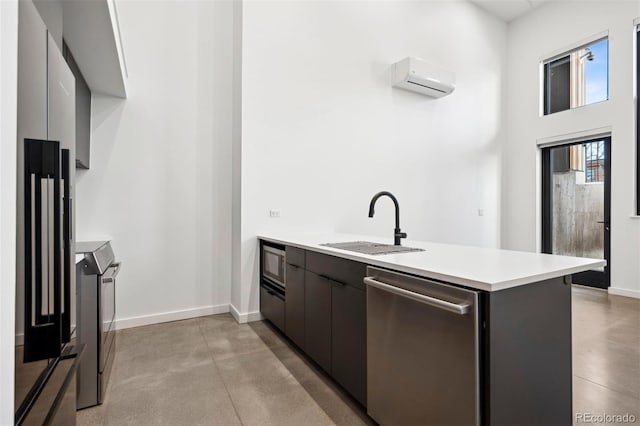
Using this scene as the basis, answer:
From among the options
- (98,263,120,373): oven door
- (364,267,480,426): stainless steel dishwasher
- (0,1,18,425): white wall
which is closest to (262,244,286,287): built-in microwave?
(98,263,120,373): oven door

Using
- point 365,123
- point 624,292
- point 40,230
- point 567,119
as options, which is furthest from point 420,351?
point 567,119

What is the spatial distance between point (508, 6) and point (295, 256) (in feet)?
18.0

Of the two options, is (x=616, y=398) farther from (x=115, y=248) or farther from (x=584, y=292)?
(x=115, y=248)

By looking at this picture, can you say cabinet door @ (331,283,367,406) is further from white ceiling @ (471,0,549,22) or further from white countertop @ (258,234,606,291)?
white ceiling @ (471,0,549,22)

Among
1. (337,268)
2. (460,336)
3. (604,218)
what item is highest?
(604,218)

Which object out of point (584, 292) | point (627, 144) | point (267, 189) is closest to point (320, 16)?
point (267, 189)

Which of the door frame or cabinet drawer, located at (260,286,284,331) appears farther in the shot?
the door frame

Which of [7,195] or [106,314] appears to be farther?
[106,314]

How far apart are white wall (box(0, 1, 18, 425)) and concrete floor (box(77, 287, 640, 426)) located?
4.24 feet

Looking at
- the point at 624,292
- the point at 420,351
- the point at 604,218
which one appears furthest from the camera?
the point at 604,218

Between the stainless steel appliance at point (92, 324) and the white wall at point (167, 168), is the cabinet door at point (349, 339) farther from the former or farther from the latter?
the white wall at point (167, 168)

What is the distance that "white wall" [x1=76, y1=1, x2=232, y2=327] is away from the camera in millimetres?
3076

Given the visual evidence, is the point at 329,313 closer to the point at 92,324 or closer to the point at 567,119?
the point at 92,324

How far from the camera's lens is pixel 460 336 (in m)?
1.18
